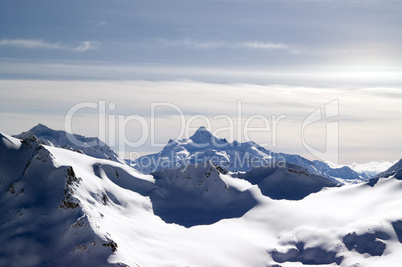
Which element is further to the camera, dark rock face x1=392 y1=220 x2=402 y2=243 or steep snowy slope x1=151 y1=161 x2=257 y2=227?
steep snowy slope x1=151 y1=161 x2=257 y2=227

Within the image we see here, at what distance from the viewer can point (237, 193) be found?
16888 centimetres

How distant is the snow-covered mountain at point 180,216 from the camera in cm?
11244

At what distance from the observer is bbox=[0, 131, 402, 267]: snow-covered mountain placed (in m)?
112

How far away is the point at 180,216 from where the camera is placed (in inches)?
6152

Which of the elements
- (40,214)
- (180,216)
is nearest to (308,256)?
(180,216)

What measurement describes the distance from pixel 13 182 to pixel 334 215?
96.1 metres

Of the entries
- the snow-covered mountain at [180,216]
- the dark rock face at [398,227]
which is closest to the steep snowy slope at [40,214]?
the snow-covered mountain at [180,216]

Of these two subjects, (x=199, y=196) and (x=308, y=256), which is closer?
(x=308, y=256)

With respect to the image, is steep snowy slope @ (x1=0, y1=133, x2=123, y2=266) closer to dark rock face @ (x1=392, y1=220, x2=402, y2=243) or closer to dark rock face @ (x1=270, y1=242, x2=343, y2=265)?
dark rock face @ (x1=270, y1=242, x2=343, y2=265)

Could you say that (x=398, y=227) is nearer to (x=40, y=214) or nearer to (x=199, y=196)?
(x=199, y=196)

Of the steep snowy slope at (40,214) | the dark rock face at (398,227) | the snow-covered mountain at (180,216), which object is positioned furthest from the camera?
the dark rock face at (398,227)

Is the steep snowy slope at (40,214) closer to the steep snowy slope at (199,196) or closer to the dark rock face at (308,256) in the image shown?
the steep snowy slope at (199,196)

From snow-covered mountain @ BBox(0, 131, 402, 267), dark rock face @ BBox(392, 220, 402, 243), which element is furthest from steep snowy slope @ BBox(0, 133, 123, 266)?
dark rock face @ BBox(392, 220, 402, 243)

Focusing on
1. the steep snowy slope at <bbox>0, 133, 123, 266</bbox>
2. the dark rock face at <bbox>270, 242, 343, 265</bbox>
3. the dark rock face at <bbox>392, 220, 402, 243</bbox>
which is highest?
the steep snowy slope at <bbox>0, 133, 123, 266</bbox>
